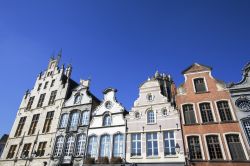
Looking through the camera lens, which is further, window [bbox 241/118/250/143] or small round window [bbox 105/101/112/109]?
small round window [bbox 105/101/112/109]

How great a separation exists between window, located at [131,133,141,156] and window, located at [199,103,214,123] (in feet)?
21.2

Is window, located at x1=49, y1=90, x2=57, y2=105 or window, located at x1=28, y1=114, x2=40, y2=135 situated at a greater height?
window, located at x1=49, y1=90, x2=57, y2=105

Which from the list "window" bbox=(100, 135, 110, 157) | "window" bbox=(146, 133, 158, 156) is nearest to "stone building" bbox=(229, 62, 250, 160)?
"window" bbox=(146, 133, 158, 156)

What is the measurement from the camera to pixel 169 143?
18.0 meters

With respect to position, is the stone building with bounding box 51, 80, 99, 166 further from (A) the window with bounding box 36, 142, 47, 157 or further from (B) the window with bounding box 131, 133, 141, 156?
(B) the window with bounding box 131, 133, 141, 156

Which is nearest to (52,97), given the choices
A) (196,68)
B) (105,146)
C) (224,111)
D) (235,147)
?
(105,146)

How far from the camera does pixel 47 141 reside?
24594mm

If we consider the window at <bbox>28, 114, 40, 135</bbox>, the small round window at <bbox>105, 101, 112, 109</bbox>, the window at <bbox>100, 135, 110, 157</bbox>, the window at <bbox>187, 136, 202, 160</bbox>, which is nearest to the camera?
the window at <bbox>187, 136, 202, 160</bbox>

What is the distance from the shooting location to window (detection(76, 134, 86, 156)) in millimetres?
21609

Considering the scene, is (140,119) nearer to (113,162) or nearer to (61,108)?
(113,162)

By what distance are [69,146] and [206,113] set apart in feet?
50.6

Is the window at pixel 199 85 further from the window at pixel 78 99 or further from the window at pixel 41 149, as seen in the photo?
the window at pixel 41 149

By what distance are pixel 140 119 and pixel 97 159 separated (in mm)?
5948

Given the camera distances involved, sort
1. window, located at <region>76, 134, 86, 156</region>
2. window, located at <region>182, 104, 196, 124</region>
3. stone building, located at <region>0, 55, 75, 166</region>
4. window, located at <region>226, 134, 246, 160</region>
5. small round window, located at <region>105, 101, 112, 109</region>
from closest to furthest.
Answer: window, located at <region>226, 134, 246, 160</region>
window, located at <region>182, 104, 196, 124</region>
window, located at <region>76, 134, 86, 156</region>
small round window, located at <region>105, 101, 112, 109</region>
stone building, located at <region>0, 55, 75, 166</region>
